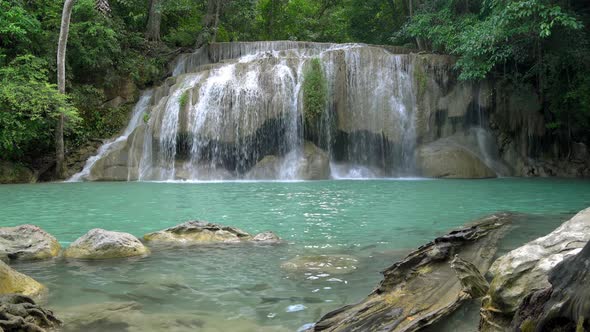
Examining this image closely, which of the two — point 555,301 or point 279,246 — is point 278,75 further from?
point 555,301

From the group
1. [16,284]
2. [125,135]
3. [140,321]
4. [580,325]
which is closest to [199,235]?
[16,284]

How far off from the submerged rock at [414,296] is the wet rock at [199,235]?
317 centimetres

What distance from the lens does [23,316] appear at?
3.36 meters

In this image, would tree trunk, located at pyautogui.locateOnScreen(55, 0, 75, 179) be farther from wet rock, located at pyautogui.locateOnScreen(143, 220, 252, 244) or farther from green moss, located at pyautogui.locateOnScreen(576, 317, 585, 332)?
green moss, located at pyautogui.locateOnScreen(576, 317, 585, 332)

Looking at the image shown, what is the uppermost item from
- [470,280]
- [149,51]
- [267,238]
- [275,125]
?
[149,51]

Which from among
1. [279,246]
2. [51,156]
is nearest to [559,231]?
[279,246]

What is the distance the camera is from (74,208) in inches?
387

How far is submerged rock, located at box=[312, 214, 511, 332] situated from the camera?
305 cm

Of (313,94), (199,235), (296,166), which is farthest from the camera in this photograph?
(313,94)

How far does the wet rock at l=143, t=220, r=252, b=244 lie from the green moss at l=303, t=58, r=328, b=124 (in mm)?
12198

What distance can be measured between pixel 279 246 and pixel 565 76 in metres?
16.0

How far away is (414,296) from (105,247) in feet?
12.1

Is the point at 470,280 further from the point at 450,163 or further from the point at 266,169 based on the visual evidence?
the point at 450,163

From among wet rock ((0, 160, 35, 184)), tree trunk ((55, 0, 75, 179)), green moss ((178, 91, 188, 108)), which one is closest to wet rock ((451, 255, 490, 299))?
green moss ((178, 91, 188, 108))
